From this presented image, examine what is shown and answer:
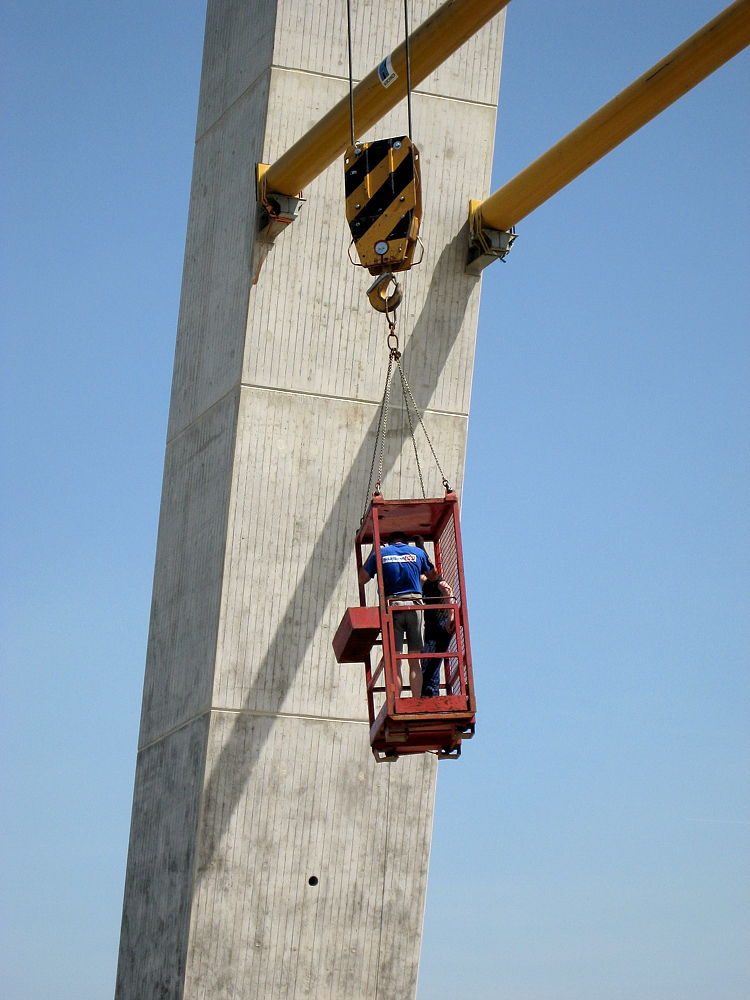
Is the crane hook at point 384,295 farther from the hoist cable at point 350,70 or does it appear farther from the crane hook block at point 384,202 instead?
the hoist cable at point 350,70

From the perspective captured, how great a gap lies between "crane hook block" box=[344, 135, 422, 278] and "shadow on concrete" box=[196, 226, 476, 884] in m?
2.15

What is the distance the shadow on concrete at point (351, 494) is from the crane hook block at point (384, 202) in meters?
2.15

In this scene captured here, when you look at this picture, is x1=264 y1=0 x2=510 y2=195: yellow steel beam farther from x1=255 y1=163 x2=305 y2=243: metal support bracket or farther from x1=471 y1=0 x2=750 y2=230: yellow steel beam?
x1=471 y1=0 x2=750 y2=230: yellow steel beam

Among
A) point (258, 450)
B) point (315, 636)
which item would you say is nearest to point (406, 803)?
point (315, 636)

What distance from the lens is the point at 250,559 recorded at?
46.6ft

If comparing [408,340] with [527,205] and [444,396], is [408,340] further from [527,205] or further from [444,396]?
[527,205]

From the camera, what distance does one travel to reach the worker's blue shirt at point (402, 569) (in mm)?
11695

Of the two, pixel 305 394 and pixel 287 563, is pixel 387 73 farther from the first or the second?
pixel 287 563

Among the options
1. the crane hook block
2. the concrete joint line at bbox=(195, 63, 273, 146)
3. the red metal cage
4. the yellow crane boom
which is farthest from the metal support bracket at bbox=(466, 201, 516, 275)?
the red metal cage

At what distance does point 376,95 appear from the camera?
43.8 ft

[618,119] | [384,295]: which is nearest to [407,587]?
[384,295]

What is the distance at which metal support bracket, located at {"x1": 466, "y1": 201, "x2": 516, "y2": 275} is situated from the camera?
14.9 meters

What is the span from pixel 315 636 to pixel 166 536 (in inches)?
87.8

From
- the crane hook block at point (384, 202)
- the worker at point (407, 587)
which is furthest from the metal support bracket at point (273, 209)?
the worker at point (407, 587)
